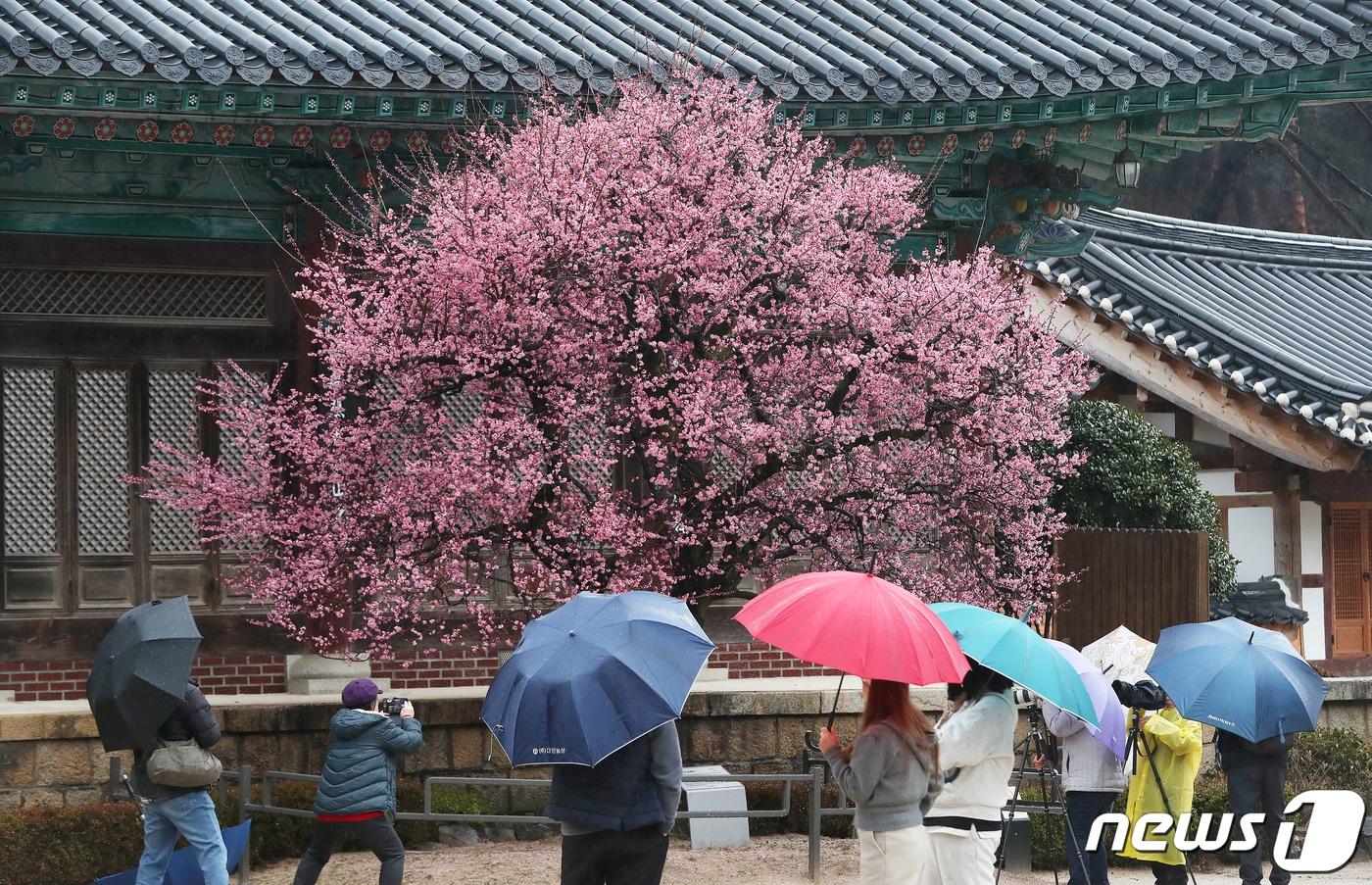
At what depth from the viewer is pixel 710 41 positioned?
40.5 feet

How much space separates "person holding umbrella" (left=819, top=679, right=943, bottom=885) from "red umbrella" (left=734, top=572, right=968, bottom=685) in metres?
0.24

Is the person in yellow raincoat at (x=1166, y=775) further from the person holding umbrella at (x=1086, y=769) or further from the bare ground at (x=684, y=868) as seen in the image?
the bare ground at (x=684, y=868)

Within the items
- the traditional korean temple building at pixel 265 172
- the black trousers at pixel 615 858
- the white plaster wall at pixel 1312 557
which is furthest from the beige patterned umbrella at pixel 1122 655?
the white plaster wall at pixel 1312 557

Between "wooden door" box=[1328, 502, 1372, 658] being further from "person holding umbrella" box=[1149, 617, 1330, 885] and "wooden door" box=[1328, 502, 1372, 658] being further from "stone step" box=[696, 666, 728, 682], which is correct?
"person holding umbrella" box=[1149, 617, 1330, 885]

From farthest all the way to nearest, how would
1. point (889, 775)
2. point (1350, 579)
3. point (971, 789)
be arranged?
point (1350, 579), point (971, 789), point (889, 775)

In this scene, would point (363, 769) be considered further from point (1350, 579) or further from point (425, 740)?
point (1350, 579)

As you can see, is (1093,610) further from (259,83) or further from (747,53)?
(259,83)

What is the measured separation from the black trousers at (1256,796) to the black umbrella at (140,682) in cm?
599

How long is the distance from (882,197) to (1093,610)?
570cm

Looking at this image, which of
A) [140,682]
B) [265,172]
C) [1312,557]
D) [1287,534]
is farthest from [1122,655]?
[1312,557]

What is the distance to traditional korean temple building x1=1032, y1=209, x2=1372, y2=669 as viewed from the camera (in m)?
18.2

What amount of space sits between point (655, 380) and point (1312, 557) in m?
13.0

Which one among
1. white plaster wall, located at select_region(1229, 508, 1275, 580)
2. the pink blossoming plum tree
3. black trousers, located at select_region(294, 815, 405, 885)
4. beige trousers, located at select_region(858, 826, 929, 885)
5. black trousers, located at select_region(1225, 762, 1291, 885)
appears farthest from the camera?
white plaster wall, located at select_region(1229, 508, 1275, 580)

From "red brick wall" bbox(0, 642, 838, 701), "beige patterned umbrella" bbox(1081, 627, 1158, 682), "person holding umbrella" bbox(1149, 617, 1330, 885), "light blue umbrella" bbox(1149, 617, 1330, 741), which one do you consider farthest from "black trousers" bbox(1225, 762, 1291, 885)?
"red brick wall" bbox(0, 642, 838, 701)
